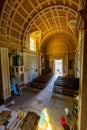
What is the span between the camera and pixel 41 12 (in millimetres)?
6617

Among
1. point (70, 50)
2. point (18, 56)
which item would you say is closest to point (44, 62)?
point (70, 50)

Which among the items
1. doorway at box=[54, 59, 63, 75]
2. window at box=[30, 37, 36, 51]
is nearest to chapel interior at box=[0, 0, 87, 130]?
window at box=[30, 37, 36, 51]

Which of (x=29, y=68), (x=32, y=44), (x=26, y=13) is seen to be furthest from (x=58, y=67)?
(x=26, y=13)

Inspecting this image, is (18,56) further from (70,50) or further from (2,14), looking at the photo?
(70,50)

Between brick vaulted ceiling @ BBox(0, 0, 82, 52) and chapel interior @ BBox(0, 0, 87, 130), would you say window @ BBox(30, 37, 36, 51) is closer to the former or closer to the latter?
chapel interior @ BBox(0, 0, 87, 130)

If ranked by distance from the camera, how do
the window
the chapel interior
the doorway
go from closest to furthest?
the chapel interior
the window
the doorway

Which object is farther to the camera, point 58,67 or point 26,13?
point 58,67

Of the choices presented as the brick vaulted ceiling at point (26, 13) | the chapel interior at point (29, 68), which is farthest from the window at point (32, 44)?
the brick vaulted ceiling at point (26, 13)

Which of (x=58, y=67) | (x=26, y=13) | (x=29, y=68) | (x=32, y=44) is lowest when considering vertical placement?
(x=58, y=67)

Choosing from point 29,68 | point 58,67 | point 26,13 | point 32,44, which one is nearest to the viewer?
point 26,13

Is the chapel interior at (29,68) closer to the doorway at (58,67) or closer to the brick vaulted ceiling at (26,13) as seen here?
the brick vaulted ceiling at (26,13)

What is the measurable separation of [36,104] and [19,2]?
20.7 ft

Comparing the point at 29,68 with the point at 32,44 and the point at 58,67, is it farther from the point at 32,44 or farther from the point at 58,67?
the point at 58,67

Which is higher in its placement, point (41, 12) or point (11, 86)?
point (41, 12)
